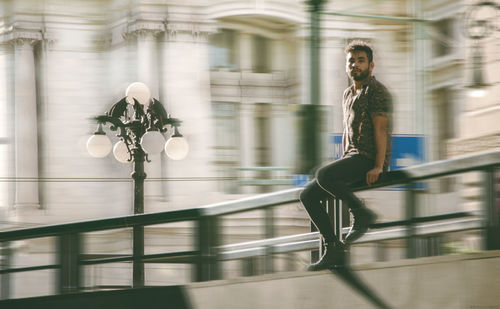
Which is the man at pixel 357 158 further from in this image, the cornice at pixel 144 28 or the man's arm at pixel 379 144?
the cornice at pixel 144 28

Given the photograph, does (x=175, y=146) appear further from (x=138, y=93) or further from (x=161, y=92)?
(x=161, y=92)

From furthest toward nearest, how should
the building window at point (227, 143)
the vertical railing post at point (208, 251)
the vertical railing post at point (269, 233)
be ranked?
the building window at point (227, 143) < the vertical railing post at point (208, 251) < the vertical railing post at point (269, 233)

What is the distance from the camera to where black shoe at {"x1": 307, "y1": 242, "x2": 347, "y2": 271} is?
17.3 ft

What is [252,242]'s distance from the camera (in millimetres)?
6113

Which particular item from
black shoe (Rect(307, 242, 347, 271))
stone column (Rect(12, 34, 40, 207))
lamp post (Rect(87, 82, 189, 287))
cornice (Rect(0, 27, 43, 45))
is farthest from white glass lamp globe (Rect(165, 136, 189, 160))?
cornice (Rect(0, 27, 43, 45))

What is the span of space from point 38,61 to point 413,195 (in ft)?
54.9

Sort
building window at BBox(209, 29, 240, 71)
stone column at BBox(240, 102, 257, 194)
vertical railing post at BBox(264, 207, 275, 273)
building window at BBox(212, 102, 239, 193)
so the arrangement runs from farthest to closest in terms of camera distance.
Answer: building window at BBox(209, 29, 240, 71)
stone column at BBox(240, 102, 257, 194)
building window at BBox(212, 102, 239, 193)
vertical railing post at BBox(264, 207, 275, 273)

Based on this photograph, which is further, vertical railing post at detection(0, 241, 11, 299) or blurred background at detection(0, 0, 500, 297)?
blurred background at detection(0, 0, 500, 297)

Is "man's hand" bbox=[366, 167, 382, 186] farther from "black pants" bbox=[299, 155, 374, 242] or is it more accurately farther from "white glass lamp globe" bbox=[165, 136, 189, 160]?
"white glass lamp globe" bbox=[165, 136, 189, 160]

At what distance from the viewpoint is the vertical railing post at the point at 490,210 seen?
16.4 feet

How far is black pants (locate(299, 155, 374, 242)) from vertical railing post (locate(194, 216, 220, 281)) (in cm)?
105

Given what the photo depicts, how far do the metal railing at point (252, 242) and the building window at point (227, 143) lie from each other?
42.7 feet

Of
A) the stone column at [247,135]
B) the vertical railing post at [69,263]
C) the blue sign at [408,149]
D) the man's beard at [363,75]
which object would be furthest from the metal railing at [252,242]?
the stone column at [247,135]

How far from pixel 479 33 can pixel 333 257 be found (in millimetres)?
5024
